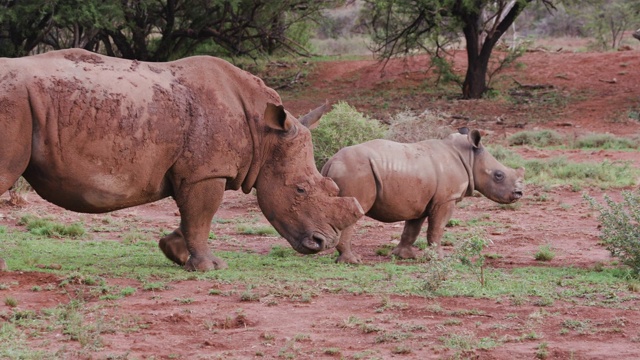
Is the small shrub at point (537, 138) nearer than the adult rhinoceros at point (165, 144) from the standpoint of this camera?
No

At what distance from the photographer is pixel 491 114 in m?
23.6

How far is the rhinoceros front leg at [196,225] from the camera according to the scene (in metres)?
8.47

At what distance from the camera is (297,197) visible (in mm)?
8766

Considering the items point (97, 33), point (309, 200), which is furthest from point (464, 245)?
point (97, 33)

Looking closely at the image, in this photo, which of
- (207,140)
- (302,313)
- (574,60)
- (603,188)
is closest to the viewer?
(302,313)

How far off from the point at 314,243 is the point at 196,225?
3.35ft

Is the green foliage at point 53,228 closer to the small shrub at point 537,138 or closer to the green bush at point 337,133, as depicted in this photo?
the green bush at point 337,133

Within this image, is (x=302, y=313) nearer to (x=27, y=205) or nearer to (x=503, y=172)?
(x=503, y=172)

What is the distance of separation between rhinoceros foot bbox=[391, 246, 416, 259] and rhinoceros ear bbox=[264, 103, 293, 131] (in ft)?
7.25

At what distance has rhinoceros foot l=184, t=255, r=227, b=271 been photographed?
866 cm

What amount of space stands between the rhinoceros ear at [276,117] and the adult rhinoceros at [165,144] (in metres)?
0.01

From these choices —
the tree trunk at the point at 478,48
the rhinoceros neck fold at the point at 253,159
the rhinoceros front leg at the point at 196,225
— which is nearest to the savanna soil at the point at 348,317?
the rhinoceros front leg at the point at 196,225

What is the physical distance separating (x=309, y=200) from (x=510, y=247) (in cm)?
328

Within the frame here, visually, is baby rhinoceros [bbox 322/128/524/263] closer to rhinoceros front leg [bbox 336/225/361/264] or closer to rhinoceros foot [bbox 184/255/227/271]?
rhinoceros front leg [bbox 336/225/361/264]
